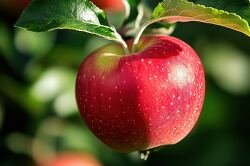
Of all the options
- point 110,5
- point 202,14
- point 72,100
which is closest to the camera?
point 202,14

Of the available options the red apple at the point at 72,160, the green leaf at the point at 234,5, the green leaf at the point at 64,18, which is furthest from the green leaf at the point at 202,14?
the red apple at the point at 72,160

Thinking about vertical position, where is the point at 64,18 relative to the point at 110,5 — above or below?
above

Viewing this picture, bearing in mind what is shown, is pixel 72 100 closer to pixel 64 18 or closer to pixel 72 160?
pixel 72 160

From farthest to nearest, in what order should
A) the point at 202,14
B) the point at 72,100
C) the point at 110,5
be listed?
1. the point at 72,100
2. the point at 110,5
3. the point at 202,14

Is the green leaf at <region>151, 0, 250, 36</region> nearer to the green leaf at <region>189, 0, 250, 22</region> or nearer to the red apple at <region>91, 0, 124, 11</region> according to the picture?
the green leaf at <region>189, 0, 250, 22</region>

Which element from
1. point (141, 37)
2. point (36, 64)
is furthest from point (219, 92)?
point (141, 37)

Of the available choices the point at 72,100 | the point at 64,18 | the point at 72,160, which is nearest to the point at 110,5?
the point at 72,100

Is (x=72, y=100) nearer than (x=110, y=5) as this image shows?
No
